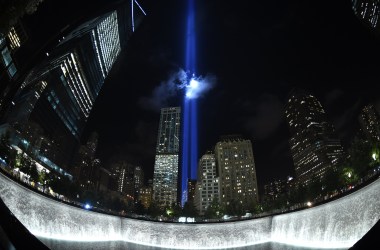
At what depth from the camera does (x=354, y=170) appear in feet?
198

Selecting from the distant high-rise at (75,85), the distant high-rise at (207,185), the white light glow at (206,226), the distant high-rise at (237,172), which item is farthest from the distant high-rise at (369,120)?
the distant high-rise at (75,85)

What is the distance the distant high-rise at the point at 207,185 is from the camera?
170 meters

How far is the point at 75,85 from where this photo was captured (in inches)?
4505

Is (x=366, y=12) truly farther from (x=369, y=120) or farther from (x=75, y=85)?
(x=75, y=85)

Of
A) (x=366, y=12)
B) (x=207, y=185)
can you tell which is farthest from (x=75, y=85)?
(x=366, y=12)

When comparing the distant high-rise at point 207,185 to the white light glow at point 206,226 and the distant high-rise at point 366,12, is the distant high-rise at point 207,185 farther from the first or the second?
the distant high-rise at point 366,12

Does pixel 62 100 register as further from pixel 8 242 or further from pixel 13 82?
pixel 8 242

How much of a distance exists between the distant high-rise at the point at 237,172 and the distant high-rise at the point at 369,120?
2583 inches

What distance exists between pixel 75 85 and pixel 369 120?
154 metres

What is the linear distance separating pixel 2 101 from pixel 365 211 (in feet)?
105

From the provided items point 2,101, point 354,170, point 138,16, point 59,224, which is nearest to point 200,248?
point 59,224

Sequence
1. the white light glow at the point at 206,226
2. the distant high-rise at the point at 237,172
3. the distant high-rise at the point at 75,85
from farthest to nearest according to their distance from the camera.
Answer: the distant high-rise at the point at 237,172, the distant high-rise at the point at 75,85, the white light glow at the point at 206,226

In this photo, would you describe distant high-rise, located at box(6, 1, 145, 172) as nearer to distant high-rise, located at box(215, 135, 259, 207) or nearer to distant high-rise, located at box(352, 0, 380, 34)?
distant high-rise, located at box(352, 0, 380, 34)

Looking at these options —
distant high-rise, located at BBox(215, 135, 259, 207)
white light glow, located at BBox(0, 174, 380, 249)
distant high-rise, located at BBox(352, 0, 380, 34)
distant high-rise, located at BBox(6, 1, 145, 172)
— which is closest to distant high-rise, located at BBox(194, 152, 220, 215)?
distant high-rise, located at BBox(215, 135, 259, 207)
